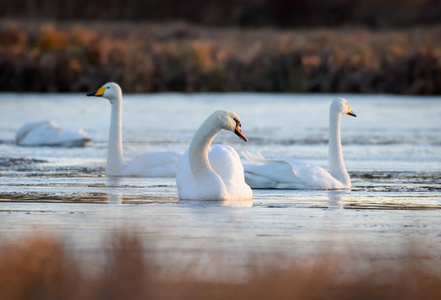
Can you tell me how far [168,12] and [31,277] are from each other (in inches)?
2615

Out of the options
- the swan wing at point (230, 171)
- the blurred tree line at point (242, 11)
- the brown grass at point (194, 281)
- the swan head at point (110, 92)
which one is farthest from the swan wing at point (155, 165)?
the blurred tree line at point (242, 11)

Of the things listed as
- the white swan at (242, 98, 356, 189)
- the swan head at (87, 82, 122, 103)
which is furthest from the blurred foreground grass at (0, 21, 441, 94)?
the white swan at (242, 98, 356, 189)

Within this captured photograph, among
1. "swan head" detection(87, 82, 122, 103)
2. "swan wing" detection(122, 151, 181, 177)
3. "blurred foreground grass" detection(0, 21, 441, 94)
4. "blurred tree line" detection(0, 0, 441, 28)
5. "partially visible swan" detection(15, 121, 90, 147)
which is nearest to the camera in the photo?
"swan wing" detection(122, 151, 181, 177)

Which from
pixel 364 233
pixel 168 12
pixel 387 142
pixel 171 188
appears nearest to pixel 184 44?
pixel 387 142

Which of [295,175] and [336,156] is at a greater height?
[336,156]

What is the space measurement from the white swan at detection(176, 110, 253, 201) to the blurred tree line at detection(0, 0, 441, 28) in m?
54.3

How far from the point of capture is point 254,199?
9406mm

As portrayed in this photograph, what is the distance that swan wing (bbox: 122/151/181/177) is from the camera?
11.6 metres

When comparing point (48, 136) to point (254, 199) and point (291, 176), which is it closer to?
point (291, 176)

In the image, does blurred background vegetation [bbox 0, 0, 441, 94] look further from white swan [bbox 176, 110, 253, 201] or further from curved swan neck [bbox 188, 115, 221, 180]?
curved swan neck [bbox 188, 115, 221, 180]

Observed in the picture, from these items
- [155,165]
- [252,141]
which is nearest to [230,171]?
[155,165]

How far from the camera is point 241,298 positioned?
4.89m

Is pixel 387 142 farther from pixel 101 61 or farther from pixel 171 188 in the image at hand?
pixel 101 61

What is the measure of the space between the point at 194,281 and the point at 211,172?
3643 mm
